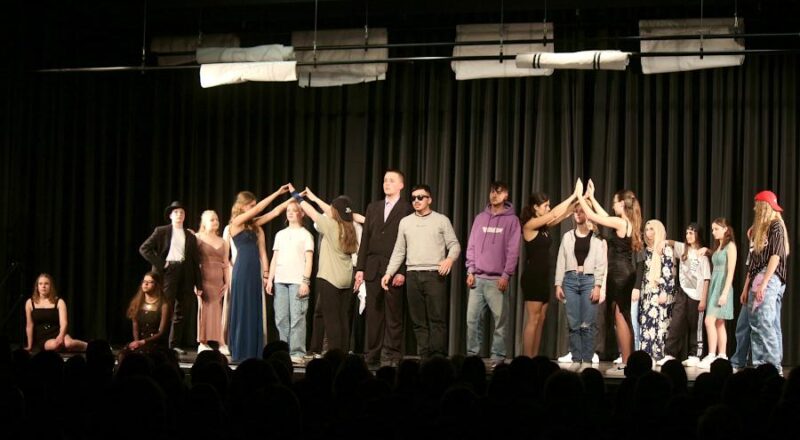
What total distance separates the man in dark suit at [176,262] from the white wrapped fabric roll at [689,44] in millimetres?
4990

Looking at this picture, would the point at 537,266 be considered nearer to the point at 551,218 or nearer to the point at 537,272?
the point at 537,272

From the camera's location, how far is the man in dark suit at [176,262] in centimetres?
1021

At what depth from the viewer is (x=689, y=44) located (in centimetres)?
1091

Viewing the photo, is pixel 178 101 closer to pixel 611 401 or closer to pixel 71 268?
pixel 71 268

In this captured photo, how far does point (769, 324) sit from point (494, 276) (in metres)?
2.43

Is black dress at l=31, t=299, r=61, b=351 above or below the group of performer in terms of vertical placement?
below

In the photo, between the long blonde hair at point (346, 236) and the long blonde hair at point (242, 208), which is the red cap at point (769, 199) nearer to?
the long blonde hair at point (346, 236)

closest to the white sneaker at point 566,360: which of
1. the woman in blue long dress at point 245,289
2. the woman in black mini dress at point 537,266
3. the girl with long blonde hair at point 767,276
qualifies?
the woman in black mini dress at point 537,266

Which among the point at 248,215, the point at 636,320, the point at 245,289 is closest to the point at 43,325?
the point at 245,289

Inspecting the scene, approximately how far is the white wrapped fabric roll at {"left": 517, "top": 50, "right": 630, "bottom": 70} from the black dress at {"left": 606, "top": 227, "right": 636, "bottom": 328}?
61.8 inches

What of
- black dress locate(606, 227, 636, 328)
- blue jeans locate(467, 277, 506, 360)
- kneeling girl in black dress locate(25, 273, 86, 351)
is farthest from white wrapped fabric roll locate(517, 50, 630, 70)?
kneeling girl in black dress locate(25, 273, 86, 351)

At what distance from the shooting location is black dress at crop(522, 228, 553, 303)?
9.39 m

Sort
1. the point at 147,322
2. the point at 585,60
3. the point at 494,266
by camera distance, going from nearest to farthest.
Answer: the point at 494,266
the point at 585,60
the point at 147,322

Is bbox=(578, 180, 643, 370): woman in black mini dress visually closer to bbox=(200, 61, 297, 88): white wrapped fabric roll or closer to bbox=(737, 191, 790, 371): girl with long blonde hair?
bbox=(737, 191, 790, 371): girl with long blonde hair
